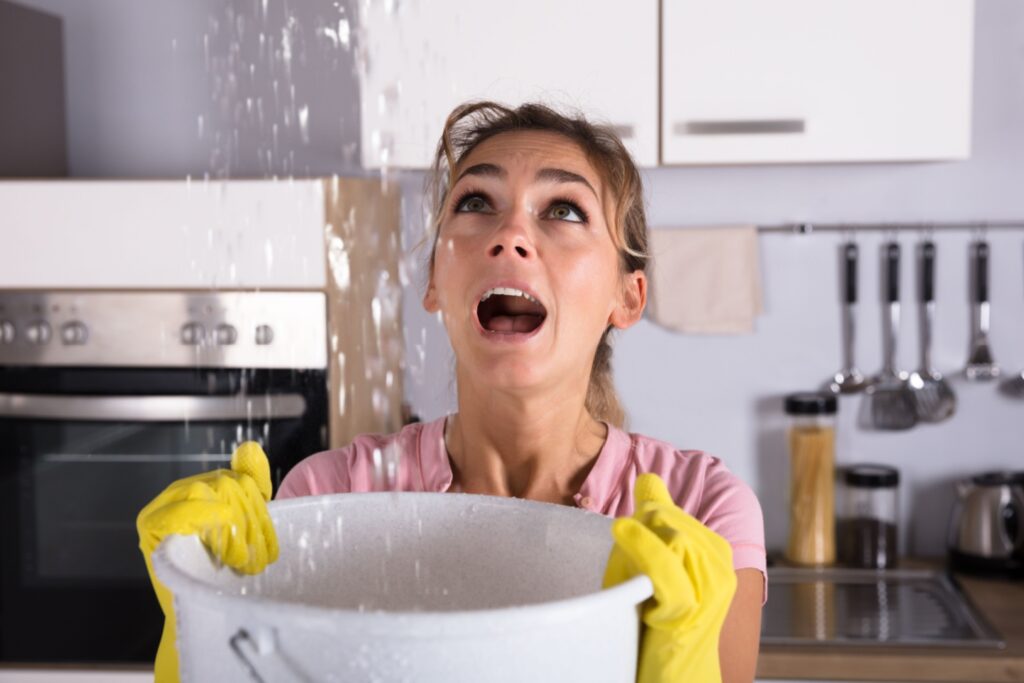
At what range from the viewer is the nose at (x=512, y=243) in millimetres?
972

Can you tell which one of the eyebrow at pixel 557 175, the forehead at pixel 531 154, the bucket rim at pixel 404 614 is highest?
the forehead at pixel 531 154

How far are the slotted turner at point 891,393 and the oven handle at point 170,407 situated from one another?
3.77 feet

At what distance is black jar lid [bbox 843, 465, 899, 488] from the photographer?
6.96 ft

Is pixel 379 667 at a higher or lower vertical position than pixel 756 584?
higher

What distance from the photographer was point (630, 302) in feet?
3.77

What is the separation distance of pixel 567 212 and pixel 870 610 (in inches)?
46.9

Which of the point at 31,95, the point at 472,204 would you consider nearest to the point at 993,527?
the point at 472,204

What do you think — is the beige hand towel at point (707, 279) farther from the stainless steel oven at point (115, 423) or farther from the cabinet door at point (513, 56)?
the stainless steel oven at point (115, 423)

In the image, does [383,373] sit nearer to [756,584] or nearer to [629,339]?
[629,339]

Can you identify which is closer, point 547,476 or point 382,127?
point 547,476

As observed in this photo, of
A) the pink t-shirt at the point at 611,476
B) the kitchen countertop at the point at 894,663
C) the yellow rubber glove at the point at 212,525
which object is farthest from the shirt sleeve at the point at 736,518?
the kitchen countertop at the point at 894,663

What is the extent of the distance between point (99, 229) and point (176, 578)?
4.45ft

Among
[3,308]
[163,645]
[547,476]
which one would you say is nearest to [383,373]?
[3,308]

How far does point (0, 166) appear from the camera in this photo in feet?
6.61
